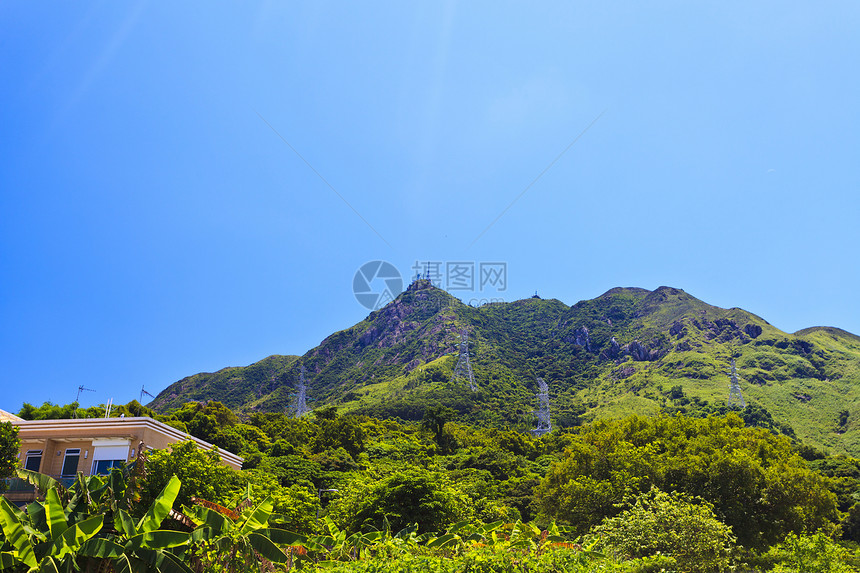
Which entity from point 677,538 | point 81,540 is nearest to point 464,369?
point 677,538

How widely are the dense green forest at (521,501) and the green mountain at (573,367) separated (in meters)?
27.8

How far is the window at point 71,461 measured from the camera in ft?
89.7

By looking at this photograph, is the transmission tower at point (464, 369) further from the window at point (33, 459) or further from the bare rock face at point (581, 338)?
the window at point (33, 459)

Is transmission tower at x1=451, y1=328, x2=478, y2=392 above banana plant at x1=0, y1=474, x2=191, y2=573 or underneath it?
above

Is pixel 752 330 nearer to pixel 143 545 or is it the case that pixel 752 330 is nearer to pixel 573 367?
pixel 573 367

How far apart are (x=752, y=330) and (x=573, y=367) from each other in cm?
3432

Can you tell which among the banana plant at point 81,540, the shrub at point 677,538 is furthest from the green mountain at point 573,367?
the banana plant at point 81,540

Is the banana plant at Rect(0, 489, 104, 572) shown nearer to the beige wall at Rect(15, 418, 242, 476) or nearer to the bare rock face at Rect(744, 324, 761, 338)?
the beige wall at Rect(15, 418, 242, 476)

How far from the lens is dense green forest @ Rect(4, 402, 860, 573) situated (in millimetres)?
10039

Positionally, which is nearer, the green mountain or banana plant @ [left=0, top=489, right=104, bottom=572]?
banana plant @ [left=0, top=489, right=104, bottom=572]

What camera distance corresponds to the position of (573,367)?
359ft

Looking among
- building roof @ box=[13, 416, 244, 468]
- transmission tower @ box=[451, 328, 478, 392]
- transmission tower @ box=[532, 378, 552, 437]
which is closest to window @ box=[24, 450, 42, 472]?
building roof @ box=[13, 416, 244, 468]

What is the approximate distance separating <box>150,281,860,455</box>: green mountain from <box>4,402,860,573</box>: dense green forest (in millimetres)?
27821

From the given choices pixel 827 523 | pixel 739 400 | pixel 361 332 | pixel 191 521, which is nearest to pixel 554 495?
pixel 827 523
